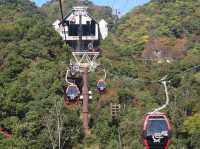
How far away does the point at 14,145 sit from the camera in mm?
36219

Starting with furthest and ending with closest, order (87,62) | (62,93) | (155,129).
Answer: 1. (87,62)
2. (62,93)
3. (155,129)

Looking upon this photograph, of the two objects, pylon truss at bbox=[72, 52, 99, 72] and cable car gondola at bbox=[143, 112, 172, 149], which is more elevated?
pylon truss at bbox=[72, 52, 99, 72]

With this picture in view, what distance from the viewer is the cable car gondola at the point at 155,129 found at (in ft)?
65.8

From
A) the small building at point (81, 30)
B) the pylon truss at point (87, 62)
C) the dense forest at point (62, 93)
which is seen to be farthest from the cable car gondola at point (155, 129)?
the small building at point (81, 30)

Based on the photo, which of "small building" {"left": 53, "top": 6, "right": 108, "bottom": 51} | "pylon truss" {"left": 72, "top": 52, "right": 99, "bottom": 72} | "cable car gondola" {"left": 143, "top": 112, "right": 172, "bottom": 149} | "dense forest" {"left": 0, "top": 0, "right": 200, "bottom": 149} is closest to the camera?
"cable car gondola" {"left": 143, "top": 112, "right": 172, "bottom": 149}

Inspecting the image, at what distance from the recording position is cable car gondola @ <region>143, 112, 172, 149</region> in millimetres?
20062

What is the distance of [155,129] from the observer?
65.8 feet

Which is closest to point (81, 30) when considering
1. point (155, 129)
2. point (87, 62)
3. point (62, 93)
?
point (87, 62)

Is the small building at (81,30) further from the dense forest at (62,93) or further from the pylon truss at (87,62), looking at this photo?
the pylon truss at (87,62)

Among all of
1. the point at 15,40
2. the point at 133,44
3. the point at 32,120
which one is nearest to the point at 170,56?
the point at 133,44

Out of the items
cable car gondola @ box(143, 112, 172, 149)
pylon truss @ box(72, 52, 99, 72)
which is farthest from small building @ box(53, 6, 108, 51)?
cable car gondola @ box(143, 112, 172, 149)

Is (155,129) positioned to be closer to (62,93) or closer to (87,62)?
(62,93)

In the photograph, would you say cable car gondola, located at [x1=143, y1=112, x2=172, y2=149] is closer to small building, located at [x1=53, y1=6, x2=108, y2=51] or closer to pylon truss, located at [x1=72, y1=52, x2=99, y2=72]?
pylon truss, located at [x1=72, y1=52, x2=99, y2=72]

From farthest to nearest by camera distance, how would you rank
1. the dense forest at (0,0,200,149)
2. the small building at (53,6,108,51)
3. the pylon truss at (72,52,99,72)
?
the small building at (53,6,108,51)
the pylon truss at (72,52,99,72)
the dense forest at (0,0,200,149)
